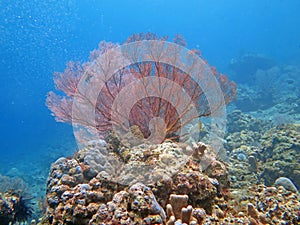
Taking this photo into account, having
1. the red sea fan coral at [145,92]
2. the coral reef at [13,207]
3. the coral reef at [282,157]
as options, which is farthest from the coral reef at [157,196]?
the coral reef at [282,157]

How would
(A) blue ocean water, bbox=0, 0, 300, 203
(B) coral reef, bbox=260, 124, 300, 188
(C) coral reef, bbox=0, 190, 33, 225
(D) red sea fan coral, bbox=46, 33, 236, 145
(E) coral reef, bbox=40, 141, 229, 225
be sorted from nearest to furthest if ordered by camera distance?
(E) coral reef, bbox=40, 141, 229, 225 < (C) coral reef, bbox=0, 190, 33, 225 < (D) red sea fan coral, bbox=46, 33, 236, 145 < (B) coral reef, bbox=260, 124, 300, 188 < (A) blue ocean water, bbox=0, 0, 300, 203

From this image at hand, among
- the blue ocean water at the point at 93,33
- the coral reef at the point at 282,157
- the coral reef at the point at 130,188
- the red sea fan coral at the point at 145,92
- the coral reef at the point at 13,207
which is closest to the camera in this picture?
the coral reef at the point at 130,188

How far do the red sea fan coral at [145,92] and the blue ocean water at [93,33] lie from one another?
26161 mm

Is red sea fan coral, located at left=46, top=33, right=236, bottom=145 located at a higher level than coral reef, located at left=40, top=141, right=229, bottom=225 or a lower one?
higher

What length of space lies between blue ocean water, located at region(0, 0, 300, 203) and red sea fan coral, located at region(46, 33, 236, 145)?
85.8 ft

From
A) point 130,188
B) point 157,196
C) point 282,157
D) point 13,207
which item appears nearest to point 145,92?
point 157,196

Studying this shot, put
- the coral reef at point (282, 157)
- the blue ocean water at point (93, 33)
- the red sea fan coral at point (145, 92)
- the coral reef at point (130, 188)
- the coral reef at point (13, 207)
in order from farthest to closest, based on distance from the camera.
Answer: the blue ocean water at point (93, 33) → the coral reef at point (282, 157) → the red sea fan coral at point (145, 92) → the coral reef at point (13, 207) → the coral reef at point (130, 188)

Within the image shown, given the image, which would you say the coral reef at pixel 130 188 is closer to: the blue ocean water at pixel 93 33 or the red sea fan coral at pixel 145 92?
the red sea fan coral at pixel 145 92

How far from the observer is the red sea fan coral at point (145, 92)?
178 inches

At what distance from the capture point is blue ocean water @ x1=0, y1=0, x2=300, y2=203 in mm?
56531

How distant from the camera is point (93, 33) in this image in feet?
352

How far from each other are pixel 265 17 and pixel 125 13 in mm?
83534

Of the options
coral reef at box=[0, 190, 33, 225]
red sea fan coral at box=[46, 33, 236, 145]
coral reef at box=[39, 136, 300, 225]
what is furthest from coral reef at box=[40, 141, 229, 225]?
coral reef at box=[0, 190, 33, 225]

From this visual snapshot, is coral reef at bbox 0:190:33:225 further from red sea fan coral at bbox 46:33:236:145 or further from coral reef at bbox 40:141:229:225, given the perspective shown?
red sea fan coral at bbox 46:33:236:145
